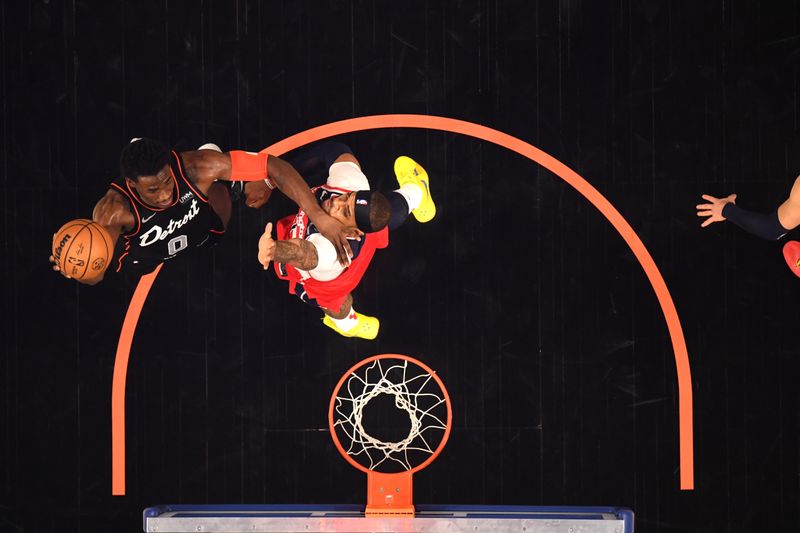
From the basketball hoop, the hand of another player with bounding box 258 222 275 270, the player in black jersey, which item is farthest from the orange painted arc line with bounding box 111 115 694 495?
the basketball hoop

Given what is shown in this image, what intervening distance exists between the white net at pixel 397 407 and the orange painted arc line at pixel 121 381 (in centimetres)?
180

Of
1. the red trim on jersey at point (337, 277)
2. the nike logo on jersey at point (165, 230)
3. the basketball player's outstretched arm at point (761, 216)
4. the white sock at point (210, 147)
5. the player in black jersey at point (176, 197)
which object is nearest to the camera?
the player in black jersey at point (176, 197)

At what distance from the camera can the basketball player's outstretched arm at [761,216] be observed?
571 cm

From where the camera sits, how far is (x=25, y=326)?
611cm

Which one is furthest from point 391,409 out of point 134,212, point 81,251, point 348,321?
point 81,251

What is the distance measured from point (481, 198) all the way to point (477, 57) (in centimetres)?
119

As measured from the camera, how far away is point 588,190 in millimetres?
6027

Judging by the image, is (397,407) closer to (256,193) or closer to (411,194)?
(411,194)

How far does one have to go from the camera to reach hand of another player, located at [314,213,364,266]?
16.2 ft

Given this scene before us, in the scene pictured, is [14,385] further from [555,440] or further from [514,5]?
[514,5]

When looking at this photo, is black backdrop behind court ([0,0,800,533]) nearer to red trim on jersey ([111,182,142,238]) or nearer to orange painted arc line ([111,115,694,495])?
orange painted arc line ([111,115,694,495])

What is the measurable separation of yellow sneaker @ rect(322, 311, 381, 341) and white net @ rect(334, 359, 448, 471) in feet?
0.79

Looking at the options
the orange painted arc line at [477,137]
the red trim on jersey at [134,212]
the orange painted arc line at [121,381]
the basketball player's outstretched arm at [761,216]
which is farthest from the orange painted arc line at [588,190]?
the orange painted arc line at [121,381]

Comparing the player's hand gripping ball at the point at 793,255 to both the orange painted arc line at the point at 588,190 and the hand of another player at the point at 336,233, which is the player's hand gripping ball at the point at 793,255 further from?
the hand of another player at the point at 336,233
